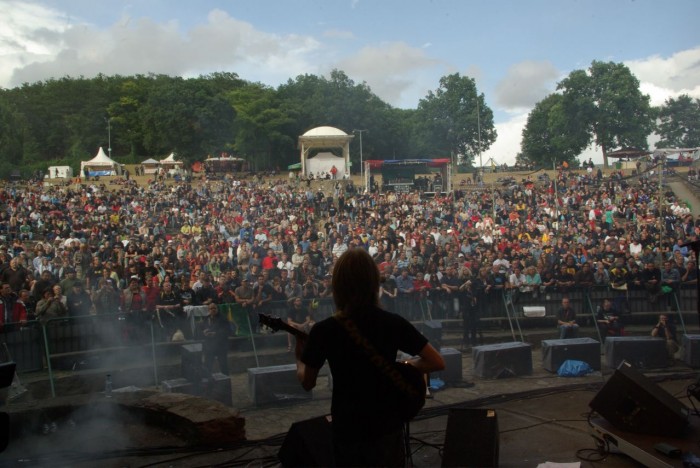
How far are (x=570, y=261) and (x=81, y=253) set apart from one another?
1126 cm

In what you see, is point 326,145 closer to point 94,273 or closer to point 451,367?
Answer: point 94,273

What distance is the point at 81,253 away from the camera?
14078 mm

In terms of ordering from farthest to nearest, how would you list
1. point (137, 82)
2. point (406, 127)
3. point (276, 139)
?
point (137, 82), point (406, 127), point (276, 139)

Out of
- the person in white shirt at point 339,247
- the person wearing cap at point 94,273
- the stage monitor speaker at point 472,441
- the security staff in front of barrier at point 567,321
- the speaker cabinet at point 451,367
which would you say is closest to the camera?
the stage monitor speaker at point 472,441

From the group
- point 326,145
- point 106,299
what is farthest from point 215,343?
point 326,145

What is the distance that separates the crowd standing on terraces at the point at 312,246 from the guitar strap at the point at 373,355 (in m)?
4.15

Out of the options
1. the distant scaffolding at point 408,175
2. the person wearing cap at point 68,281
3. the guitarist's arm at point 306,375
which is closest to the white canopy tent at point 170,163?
the distant scaffolding at point 408,175

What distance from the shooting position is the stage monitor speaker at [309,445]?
4.12m

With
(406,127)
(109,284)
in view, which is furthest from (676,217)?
(406,127)

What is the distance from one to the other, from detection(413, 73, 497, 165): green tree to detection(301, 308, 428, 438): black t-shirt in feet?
156

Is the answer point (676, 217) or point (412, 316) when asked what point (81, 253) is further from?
point (676, 217)

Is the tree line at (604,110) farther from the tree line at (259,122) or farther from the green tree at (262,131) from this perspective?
the green tree at (262,131)

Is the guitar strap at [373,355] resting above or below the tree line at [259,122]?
below

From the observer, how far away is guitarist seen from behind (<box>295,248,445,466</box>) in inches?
104
